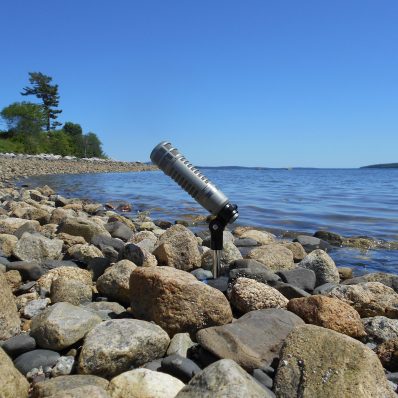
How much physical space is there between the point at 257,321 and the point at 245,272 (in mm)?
1305

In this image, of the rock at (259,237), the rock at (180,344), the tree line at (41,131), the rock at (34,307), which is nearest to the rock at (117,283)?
the rock at (34,307)

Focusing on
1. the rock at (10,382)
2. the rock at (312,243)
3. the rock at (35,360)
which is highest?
the rock at (10,382)

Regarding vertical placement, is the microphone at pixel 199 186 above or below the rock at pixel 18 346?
above

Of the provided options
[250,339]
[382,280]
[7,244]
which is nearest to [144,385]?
[250,339]

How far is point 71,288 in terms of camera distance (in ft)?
12.8

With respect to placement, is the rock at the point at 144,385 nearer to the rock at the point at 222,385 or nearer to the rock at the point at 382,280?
the rock at the point at 222,385

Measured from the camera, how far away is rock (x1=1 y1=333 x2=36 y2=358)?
289cm

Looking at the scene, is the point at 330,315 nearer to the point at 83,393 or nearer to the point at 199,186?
the point at 199,186

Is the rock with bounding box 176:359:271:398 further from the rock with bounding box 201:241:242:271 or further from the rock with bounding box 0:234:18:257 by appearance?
the rock with bounding box 0:234:18:257

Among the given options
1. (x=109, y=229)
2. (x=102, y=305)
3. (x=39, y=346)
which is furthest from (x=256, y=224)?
(x=39, y=346)

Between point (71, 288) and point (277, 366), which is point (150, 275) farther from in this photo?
point (277, 366)

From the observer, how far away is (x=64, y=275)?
4285 mm

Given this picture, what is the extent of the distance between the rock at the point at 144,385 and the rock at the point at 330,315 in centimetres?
140

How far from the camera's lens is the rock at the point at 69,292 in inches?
151
